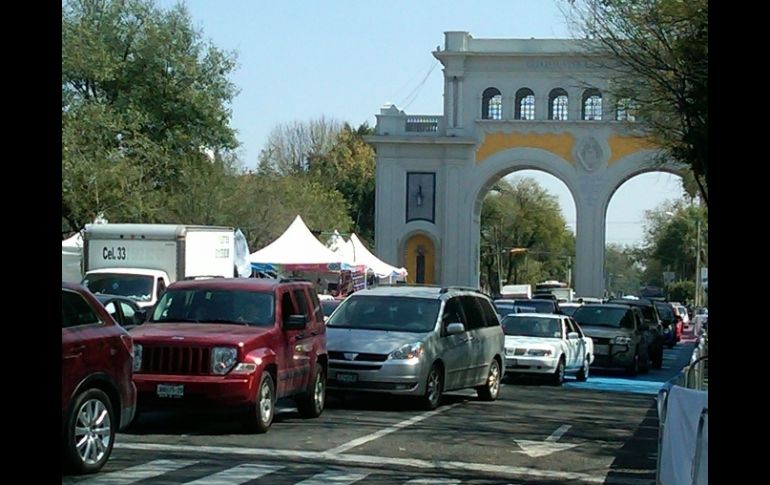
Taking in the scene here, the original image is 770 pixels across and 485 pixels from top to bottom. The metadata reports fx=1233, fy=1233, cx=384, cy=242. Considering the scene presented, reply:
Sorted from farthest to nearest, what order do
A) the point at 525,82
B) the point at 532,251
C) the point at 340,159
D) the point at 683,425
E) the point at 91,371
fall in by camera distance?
1. the point at 532,251
2. the point at 340,159
3. the point at 525,82
4. the point at 91,371
5. the point at 683,425

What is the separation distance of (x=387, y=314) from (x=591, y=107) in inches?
2136

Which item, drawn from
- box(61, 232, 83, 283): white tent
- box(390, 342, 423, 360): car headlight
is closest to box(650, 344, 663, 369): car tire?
box(61, 232, 83, 283): white tent

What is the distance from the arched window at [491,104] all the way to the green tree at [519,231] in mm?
29626

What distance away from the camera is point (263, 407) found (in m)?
14.4

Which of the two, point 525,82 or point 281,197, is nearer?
point 281,197

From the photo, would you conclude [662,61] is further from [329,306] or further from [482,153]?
[482,153]

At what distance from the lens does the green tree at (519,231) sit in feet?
352

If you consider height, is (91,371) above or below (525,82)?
below

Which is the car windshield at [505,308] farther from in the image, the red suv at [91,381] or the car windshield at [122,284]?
the red suv at [91,381]

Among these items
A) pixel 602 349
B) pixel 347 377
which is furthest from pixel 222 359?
pixel 602 349
